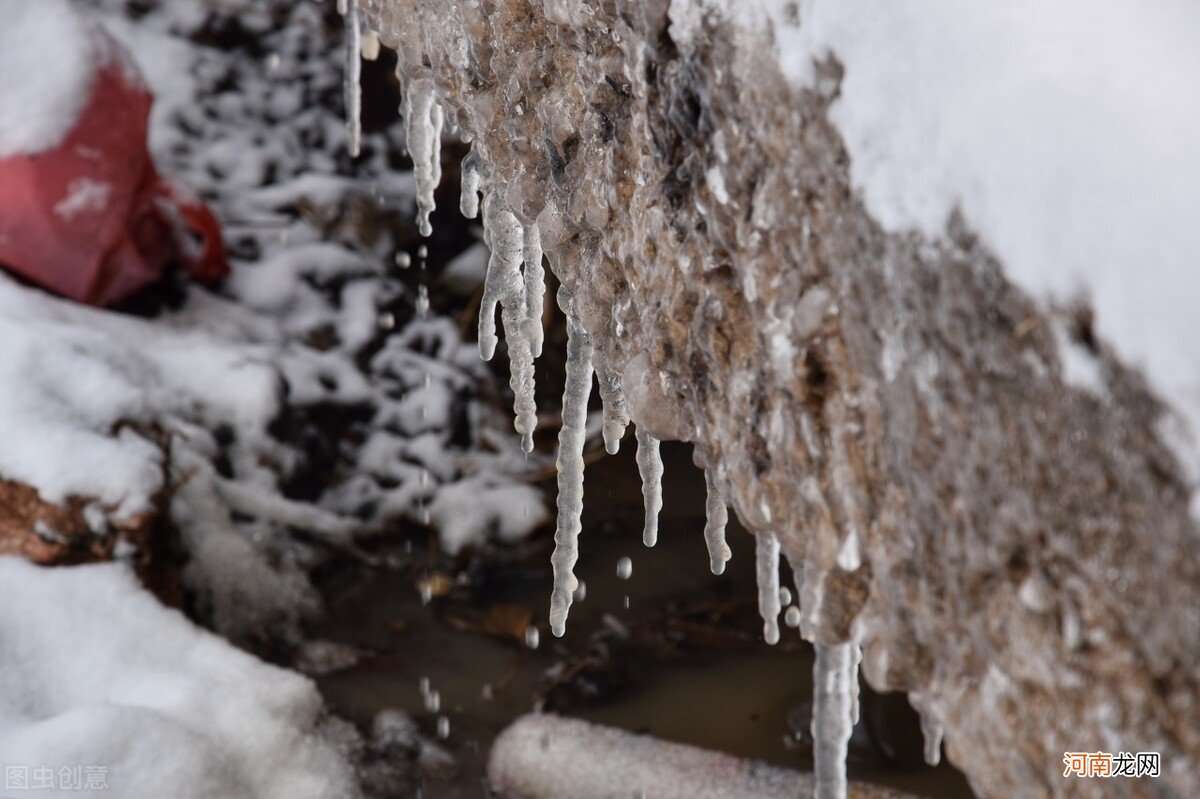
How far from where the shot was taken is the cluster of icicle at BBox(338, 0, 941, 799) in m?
1.23

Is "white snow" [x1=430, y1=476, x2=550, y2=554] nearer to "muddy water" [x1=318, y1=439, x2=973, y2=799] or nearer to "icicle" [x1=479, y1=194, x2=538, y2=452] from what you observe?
"muddy water" [x1=318, y1=439, x2=973, y2=799]

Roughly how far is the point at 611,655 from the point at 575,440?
4.72ft

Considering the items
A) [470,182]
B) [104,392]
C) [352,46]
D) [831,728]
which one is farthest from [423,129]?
[831,728]

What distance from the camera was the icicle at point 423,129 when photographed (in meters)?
2.37

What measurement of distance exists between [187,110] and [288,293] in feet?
3.24

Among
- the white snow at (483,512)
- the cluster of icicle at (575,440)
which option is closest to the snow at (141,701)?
the white snow at (483,512)

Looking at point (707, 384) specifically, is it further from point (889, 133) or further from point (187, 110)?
point (187, 110)

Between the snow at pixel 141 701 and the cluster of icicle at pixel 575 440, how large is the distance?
1.02 metres

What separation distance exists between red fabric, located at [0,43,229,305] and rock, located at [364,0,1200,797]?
227 cm

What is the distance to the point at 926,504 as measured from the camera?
94 centimetres

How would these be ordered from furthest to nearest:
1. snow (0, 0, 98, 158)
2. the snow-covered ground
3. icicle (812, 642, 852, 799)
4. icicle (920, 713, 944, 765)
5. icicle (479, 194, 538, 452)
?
snow (0, 0, 98, 158) < the snow-covered ground < icicle (479, 194, 538, 452) < icicle (812, 642, 852, 799) < icicle (920, 713, 944, 765)

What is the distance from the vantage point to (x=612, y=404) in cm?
174

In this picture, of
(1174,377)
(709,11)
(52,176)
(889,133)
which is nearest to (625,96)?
(709,11)

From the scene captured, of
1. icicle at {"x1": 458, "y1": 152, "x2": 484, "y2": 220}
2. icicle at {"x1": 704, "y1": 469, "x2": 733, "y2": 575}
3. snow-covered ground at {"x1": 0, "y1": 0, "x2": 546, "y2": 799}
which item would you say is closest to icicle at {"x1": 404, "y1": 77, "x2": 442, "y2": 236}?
icicle at {"x1": 458, "y1": 152, "x2": 484, "y2": 220}
